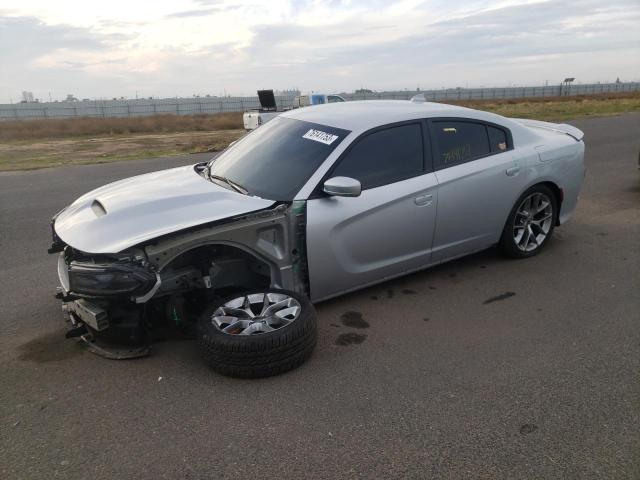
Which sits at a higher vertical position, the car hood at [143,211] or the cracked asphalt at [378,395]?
the car hood at [143,211]

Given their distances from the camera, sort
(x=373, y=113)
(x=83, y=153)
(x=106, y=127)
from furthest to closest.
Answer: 1. (x=106, y=127)
2. (x=83, y=153)
3. (x=373, y=113)

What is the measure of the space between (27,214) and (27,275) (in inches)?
130

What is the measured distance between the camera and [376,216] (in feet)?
13.4

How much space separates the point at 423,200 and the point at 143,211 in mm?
2237

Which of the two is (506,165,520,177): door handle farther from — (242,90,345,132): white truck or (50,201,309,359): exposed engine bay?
(242,90,345,132): white truck

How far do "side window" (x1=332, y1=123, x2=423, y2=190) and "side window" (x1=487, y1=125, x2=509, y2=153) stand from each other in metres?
0.91

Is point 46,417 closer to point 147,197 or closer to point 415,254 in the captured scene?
point 147,197

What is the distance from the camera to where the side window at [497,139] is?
498 centimetres

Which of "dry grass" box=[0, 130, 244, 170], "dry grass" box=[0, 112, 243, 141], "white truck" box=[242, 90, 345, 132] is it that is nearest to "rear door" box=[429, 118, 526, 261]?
"dry grass" box=[0, 130, 244, 170]

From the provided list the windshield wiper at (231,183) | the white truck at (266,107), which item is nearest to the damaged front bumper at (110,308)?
the windshield wiper at (231,183)

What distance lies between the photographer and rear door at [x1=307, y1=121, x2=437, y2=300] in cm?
387

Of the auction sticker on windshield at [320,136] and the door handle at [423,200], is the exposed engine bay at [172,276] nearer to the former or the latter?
the auction sticker on windshield at [320,136]

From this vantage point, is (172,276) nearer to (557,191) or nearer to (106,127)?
(557,191)

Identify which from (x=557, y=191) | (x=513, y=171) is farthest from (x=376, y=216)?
(x=557, y=191)
